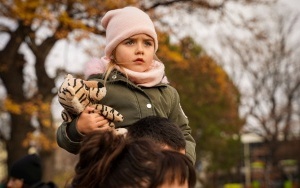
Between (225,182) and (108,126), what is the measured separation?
52.1 meters

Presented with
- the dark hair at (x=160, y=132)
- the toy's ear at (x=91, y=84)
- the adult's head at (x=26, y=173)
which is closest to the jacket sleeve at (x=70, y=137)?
the toy's ear at (x=91, y=84)

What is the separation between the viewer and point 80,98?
2.21 m

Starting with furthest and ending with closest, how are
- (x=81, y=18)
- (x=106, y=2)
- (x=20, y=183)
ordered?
(x=81, y=18), (x=106, y=2), (x=20, y=183)

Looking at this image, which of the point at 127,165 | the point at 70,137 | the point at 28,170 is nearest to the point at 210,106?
the point at 28,170

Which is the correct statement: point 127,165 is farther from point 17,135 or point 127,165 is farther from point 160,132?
point 17,135

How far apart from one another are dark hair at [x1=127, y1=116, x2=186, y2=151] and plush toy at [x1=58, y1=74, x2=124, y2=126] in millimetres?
389

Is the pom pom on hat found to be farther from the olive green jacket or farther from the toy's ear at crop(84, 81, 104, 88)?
the toy's ear at crop(84, 81, 104, 88)

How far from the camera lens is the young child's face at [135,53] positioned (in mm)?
2553

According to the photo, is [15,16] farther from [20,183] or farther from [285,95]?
[285,95]

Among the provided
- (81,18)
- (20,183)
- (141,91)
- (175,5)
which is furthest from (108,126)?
(175,5)

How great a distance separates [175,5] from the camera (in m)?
14.9

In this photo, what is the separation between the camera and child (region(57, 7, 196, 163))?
2479mm

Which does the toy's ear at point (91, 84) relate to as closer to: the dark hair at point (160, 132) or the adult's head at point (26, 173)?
the dark hair at point (160, 132)

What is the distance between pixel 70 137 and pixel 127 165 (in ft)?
2.99
